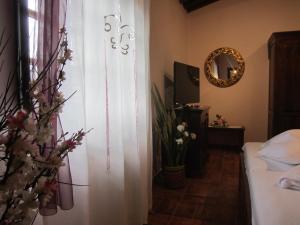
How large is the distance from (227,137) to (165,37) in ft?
7.41

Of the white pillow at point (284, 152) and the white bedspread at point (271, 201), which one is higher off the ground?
the white pillow at point (284, 152)

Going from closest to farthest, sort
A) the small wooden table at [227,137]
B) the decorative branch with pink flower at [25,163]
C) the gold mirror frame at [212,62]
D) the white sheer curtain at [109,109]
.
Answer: the decorative branch with pink flower at [25,163], the white sheer curtain at [109,109], the small wooden table at [227,137], the gold mirror frame at [212,62]

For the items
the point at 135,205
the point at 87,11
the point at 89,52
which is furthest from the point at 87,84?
the point at 135,205

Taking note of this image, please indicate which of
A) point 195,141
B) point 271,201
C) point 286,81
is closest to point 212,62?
point 286,81

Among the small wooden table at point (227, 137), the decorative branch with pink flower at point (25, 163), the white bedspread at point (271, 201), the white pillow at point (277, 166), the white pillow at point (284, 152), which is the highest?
the decorative branch with pink flower at point (25, 163)

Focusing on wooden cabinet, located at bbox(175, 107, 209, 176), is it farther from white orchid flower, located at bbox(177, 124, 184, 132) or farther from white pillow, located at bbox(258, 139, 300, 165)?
white pillow, located at bbox(258, 139, 300, 165)

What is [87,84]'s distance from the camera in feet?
5.49

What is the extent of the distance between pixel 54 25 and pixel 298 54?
404cm

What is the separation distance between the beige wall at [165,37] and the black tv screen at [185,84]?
11.2 inches

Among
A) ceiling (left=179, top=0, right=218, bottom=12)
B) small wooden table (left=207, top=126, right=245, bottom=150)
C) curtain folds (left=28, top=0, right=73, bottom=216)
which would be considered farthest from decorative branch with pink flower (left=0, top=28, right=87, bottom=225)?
ceiling (left=179, top=0, right=218, bottom=12)

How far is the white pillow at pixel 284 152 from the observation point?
72.9 inches

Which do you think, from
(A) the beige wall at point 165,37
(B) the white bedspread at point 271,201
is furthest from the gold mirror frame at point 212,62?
(B) the white bedspread at point 271,201

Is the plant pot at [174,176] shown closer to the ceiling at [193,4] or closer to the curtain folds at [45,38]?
the curtain folds at [45,38]

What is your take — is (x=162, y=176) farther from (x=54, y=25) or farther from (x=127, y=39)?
(x=54, y=25)
